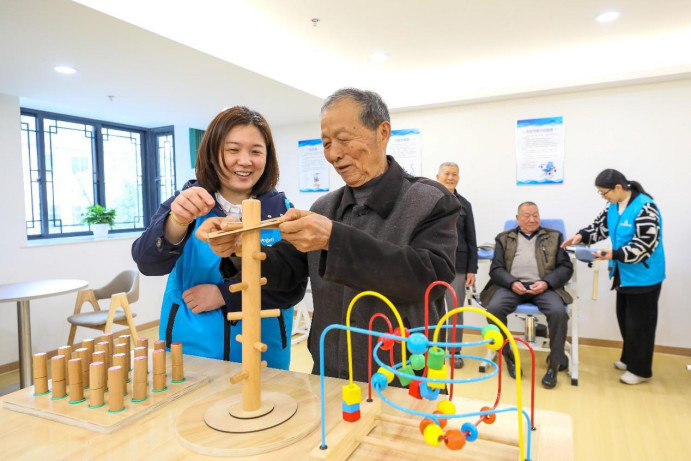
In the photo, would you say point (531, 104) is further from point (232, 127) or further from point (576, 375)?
point (232, 127)

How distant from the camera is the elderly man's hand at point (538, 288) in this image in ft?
11.7

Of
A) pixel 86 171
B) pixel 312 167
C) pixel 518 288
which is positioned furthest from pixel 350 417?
pixel 86 171

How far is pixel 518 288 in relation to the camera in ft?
11.9

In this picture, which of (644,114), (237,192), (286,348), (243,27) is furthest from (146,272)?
(644,114)

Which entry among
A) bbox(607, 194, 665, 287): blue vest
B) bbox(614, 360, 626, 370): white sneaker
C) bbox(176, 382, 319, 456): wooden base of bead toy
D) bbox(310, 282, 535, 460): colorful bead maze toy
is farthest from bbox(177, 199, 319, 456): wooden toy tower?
bbox(614, 360, 626, 370): white sneaker

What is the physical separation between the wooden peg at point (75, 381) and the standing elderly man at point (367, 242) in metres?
0.38

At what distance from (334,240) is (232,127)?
22.2 inches

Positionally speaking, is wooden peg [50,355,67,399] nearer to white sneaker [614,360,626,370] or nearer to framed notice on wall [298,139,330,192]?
white sneaker [614,360,626,370]

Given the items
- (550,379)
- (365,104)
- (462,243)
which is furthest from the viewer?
(462,243)

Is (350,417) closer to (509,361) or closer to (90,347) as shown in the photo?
(90,347)

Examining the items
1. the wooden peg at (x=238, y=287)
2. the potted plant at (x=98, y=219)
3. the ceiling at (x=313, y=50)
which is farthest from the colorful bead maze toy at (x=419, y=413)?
the potted plant at (x=98, y=219)

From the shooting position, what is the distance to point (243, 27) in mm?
3238

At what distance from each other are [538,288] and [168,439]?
3.33 metres

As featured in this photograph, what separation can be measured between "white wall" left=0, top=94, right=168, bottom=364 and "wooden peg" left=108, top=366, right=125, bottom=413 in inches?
144
